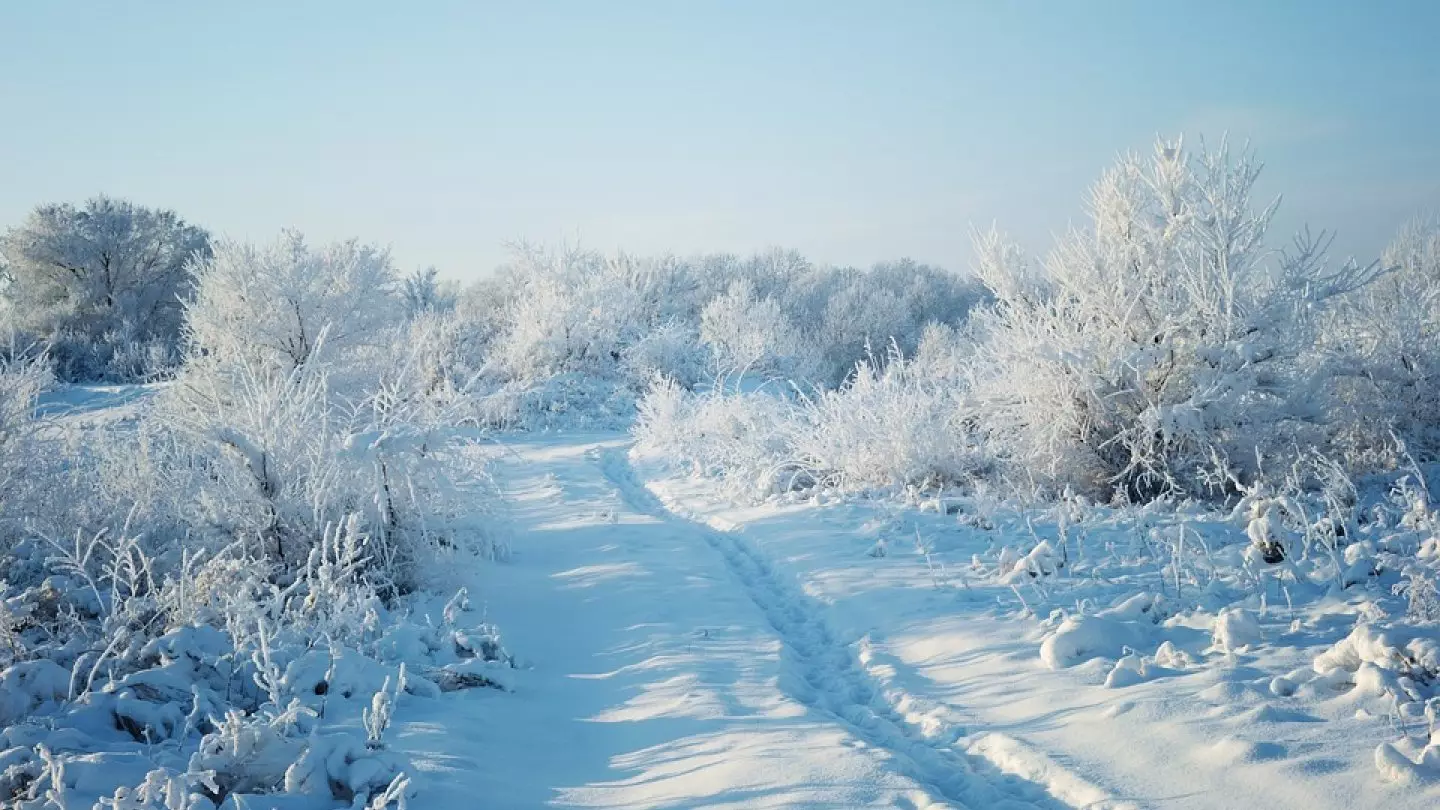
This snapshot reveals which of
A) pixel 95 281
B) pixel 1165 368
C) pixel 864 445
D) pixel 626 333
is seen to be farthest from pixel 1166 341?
pixel 95 281

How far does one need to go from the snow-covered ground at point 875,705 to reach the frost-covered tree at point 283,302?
10335 millimetres

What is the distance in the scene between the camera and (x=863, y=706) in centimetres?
479

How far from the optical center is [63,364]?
26.1 m

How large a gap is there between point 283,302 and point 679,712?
13.8 meters

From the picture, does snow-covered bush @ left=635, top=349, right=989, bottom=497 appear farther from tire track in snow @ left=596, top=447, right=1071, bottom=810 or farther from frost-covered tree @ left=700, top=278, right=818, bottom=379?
frost-covered tree @ left=700, top=278, right=818, bottom=379

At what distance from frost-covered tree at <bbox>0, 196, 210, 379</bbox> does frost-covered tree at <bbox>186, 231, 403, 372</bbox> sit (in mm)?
14289

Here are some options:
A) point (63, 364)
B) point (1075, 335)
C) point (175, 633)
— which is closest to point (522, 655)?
point (175, 633)

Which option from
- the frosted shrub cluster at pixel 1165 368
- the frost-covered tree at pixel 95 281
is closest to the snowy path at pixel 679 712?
the frosted shrub cluster at pixel 1165 368

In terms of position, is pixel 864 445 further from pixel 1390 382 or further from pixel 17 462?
pixel 17 462

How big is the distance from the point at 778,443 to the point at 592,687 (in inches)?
291

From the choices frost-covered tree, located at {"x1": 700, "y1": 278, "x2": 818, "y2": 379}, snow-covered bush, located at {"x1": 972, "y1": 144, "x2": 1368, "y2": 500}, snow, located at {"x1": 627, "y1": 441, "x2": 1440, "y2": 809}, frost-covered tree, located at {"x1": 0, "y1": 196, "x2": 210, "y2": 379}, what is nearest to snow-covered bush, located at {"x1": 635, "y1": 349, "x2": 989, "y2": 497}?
snow-covered bush, located at {"x1": 972, "y1": 144, "x2": 1368, "y2": 500}

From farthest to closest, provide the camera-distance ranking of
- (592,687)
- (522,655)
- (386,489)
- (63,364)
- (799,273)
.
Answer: (799,273) → (63,364) → (386,489) → (522,655) → (592,687)

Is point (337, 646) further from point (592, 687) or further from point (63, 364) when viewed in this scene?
point (63, 364)

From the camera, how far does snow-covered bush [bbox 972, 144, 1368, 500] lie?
846 cm
